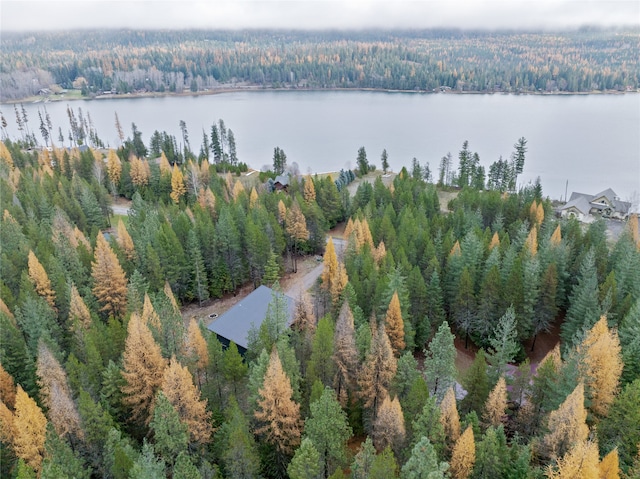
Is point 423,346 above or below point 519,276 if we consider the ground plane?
below

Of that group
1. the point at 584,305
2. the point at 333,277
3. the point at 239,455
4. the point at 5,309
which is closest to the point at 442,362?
the point at 239,455

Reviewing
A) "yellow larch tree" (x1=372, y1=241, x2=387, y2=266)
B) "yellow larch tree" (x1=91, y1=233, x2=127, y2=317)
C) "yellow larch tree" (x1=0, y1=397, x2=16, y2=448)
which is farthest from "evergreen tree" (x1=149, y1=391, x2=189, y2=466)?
"yellow larch tree" (x1=372, y1=241, x2=387, y2=266)

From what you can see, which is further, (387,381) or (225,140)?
(225,140)

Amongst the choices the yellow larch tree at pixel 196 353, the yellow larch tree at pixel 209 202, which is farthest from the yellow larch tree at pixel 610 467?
the yellow larch tree at pixel 209 202

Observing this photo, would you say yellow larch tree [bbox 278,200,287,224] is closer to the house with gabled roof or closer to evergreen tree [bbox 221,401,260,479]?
evergreen tree [bbox 221,401,260,479]

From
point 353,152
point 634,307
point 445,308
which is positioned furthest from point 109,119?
point 634,307

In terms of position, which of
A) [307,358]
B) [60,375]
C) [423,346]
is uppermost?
[60,375]

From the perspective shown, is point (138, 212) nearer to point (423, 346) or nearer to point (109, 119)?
point (423, 346)
